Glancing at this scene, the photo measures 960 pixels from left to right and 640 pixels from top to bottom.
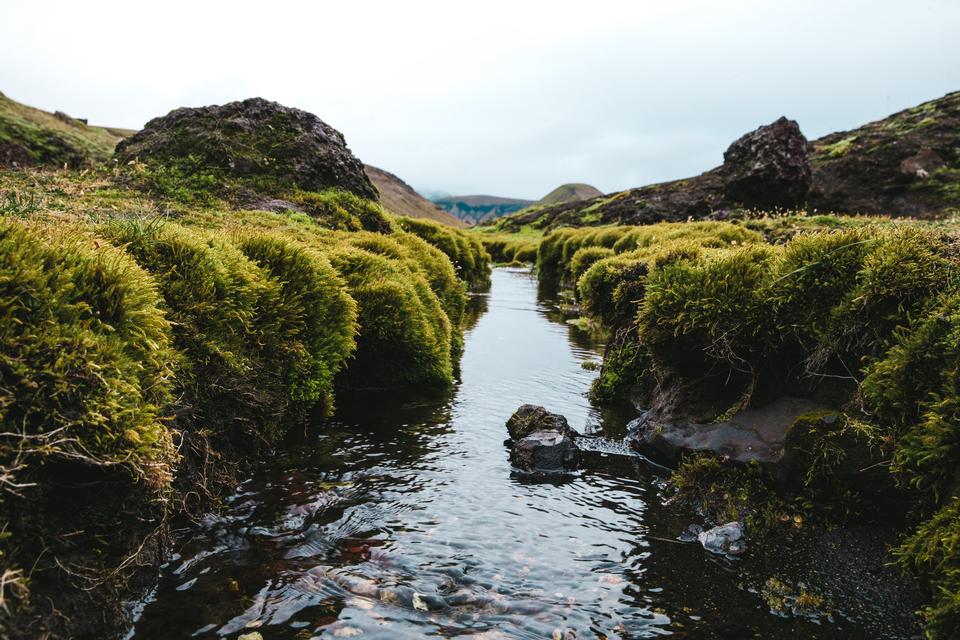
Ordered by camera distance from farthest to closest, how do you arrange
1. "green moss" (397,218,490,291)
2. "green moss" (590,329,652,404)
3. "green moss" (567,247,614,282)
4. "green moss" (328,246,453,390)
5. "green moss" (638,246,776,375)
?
"green moss" (397,218,490,291), "green moss" (567,247,614,282), "green moss" (590,329,652,404), "green moss" (328,246,453,390), "green moss" (638,246,776,375)

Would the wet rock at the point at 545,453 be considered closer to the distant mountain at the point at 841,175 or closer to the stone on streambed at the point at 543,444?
the stone on streambed at the point at 543,444

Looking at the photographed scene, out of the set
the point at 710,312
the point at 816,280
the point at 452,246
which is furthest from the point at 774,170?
the point at 816,280

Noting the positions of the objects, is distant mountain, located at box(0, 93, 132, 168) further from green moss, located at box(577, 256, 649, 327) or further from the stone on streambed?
the stone on streambed

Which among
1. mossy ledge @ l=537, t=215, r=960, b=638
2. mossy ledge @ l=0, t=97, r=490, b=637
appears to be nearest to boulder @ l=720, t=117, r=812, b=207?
mossy ledge @ l=0, t=97, r=490, b=637

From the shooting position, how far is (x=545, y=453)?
25.0 ft

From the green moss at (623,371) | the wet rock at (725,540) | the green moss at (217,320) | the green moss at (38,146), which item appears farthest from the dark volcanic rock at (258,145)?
the wet rock at (725,540)

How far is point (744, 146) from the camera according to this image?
131ft

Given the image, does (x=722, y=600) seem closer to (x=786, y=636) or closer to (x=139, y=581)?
(x=786, y=636)

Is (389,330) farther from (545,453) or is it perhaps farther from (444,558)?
(444,558)

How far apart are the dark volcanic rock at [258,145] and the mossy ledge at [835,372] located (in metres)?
17.2

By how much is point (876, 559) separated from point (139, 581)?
5832 millimetres

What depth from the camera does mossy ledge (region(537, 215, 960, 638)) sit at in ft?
14.4

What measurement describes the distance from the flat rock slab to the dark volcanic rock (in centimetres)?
1732

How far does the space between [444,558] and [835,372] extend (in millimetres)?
4615
